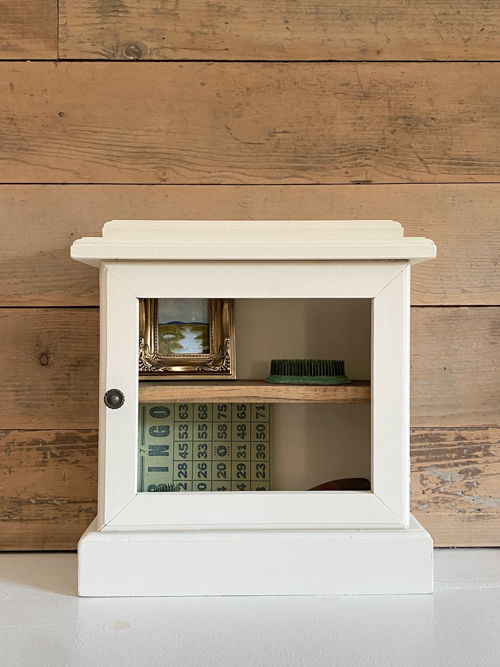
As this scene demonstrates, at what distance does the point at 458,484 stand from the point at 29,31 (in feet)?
3.00

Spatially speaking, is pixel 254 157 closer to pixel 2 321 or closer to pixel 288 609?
pixel 2 321

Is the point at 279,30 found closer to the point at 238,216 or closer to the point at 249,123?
the point at 249,123

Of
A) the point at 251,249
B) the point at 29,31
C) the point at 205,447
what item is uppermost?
the point at 29,31

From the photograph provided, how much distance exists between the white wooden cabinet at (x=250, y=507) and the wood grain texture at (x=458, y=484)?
0.64 ft

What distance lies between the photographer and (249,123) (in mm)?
919

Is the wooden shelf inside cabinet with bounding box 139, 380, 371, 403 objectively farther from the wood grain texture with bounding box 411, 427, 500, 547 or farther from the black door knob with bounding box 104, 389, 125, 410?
the wood grain texture with bounding box 411, 427, 500, 547

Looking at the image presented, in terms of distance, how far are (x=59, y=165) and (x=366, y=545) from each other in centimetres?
67

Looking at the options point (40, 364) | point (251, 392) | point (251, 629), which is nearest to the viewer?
point (251, 629)

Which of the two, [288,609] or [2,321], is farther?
[2,321]

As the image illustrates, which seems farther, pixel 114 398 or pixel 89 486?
pixel 89 486

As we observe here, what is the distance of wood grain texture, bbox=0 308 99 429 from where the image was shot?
91cm

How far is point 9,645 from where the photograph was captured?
23.6 inches

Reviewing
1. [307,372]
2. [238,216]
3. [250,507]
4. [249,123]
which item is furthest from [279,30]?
[250,507]

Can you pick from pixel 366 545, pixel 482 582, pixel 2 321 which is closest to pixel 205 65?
pixel 2 321
